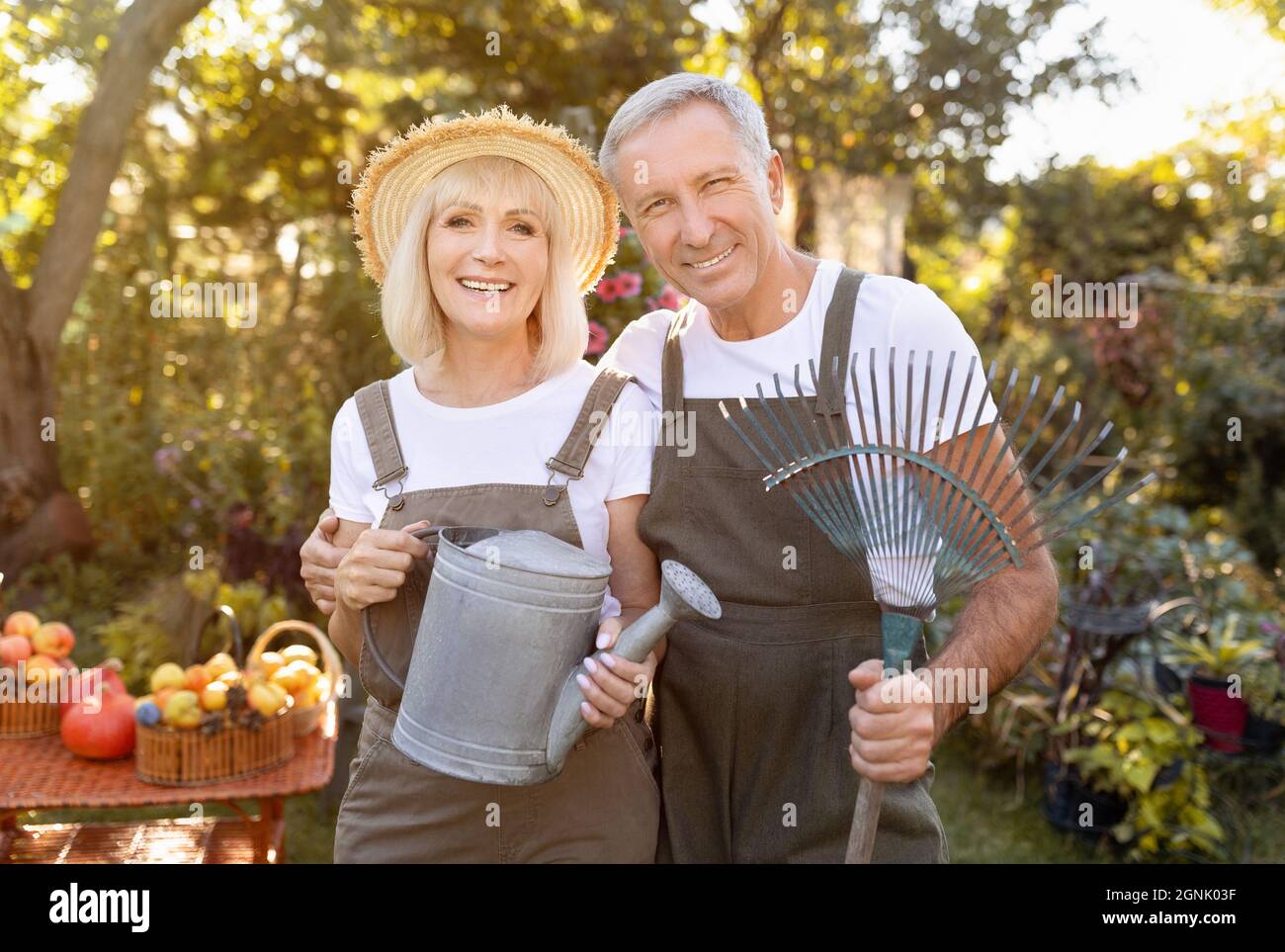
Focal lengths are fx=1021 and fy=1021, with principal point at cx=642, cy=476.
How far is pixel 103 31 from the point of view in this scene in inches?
247

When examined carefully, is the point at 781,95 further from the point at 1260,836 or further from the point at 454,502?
the point at 454,502

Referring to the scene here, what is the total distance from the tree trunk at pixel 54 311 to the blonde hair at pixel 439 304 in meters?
4.85

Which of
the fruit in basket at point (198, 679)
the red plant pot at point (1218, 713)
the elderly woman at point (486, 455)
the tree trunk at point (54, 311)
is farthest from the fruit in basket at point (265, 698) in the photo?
the tree trunk at point (54, 311)

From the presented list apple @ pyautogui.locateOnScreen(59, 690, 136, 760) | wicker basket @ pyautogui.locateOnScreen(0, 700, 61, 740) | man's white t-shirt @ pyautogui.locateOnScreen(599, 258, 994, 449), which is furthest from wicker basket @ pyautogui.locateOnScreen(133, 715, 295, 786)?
man's white t-shirt @ pyautogui.locateOnScreen(599, 258, 994, 449)

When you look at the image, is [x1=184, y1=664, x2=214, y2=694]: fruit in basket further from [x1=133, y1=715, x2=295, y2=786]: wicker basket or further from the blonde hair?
the blonde hair

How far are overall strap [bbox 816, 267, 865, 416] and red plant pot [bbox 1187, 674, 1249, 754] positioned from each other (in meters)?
2.59

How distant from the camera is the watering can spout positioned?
1361 millimetres

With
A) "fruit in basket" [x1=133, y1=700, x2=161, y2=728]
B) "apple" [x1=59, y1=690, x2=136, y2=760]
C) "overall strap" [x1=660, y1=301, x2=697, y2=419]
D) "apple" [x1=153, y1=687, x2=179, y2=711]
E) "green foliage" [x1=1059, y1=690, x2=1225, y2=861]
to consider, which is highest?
"overall strap" [x1=660, y1=301, x2=697, y2=419]

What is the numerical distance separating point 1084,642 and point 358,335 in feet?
13.8

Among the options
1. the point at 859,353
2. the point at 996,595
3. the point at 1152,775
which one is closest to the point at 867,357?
the point at 859,353

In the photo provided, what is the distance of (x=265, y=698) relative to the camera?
285 centimetres

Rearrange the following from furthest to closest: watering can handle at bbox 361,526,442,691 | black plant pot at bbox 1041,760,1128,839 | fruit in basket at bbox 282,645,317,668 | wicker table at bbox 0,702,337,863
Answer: black plant pot at bbox 1041,760,1128,839
fruit in basket at bbox 282,645,317,668
wicker table at bbox 0,702,337,863
watering can handle at bbox 361,526,442,691

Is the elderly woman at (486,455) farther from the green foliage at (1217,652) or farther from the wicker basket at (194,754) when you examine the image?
the green foliage at (1217,652)
